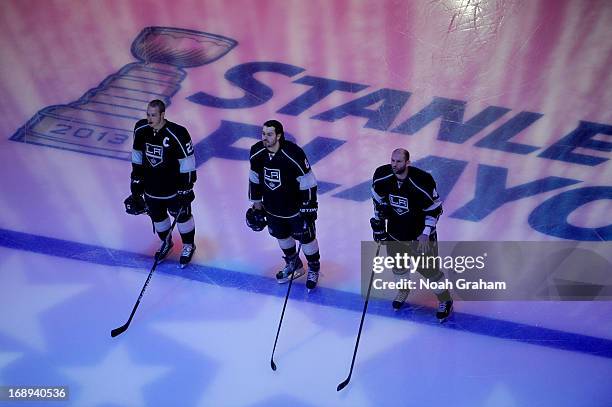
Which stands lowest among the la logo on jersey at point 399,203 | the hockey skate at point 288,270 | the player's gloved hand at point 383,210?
the hockey skate at point 288,270

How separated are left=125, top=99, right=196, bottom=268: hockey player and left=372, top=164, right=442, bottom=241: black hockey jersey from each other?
4.42 ft

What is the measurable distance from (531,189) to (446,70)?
1907 mm

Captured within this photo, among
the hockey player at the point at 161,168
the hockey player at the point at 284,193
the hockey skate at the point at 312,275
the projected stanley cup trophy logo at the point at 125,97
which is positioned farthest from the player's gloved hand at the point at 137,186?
the projected stanley cup trophy logo at the point at 125,97

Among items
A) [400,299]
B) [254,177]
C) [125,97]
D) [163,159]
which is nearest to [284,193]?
[254,177]

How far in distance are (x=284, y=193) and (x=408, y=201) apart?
0.84 metres

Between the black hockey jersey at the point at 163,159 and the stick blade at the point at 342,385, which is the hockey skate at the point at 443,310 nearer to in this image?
the stick blade at the point at 342,385

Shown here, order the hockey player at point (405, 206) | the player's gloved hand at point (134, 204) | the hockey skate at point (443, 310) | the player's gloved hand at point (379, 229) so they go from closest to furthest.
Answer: the hockey player at point (405, 206)
the player's gloved hand at point (379, 229)
the hockey skate at point (443, 310)
the player's gloved hand at point (134, 204)

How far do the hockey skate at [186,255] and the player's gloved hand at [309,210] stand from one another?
1127 mm

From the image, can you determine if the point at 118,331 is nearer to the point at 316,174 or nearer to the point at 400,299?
the point at 400,299

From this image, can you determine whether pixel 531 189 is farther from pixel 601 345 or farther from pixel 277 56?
pixel 277 56

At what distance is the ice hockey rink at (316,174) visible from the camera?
434 centimetres

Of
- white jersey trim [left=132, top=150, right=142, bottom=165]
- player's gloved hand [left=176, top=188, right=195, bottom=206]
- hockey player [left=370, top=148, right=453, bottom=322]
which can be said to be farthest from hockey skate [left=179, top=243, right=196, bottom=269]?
hockey player [left=370, top=148, right=453, bottom=322]

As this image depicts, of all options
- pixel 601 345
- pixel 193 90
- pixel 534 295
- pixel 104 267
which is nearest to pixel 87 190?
pixel 104 267

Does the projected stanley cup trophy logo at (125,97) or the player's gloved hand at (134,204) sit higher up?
the player's gloved hand at (134,204)
